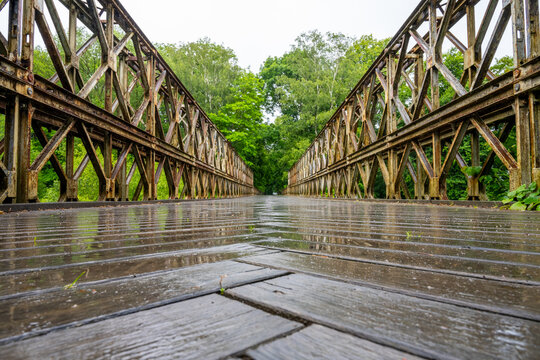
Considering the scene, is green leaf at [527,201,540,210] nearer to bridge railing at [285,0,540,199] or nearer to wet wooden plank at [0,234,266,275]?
bridge railing at [285,0,540,199]

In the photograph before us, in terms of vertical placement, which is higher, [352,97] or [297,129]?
[297,129]

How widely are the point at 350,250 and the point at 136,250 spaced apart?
85 centimetres

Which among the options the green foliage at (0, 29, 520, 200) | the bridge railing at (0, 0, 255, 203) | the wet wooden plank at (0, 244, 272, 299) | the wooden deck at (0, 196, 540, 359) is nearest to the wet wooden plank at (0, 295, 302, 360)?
the wooden deck at (0, 196, 540, 359)

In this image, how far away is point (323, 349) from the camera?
1.30 ft

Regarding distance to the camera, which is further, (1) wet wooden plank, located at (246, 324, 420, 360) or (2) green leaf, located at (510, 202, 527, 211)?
(2) green leaf, located at (510, 202, 527, 211)

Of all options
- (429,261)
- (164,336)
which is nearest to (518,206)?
(429,261)

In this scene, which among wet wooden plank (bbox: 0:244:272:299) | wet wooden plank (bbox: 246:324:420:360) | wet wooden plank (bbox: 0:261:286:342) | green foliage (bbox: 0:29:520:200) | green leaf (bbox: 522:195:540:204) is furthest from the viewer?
green foliage (bbox: 0:29:520:200)

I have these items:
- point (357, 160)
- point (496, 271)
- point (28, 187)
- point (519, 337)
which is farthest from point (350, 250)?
point (357, 160)

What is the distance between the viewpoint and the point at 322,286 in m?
0.67

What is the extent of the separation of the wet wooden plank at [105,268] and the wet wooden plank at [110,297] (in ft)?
0.20

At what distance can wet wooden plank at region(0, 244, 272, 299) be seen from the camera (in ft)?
2.32

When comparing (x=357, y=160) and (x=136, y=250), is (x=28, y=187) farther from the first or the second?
(x=357, y=160)

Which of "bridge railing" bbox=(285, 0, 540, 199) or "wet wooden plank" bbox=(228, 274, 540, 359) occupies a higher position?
"bridge railing" bbox=(285, 0, 540, 199)

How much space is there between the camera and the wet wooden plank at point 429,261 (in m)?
0.77
